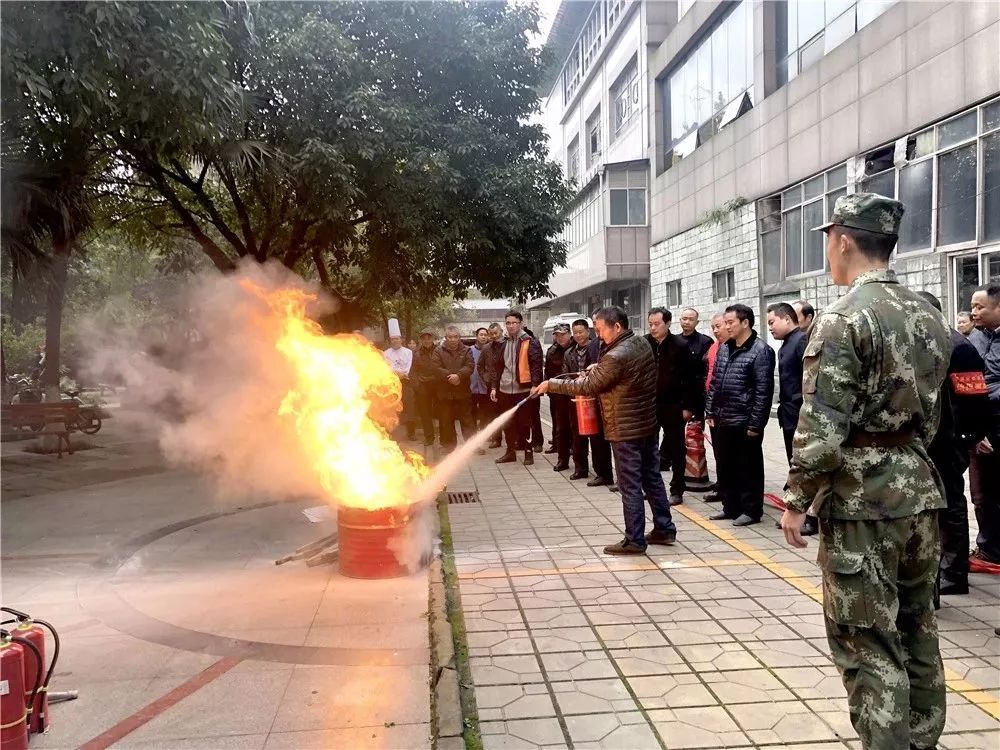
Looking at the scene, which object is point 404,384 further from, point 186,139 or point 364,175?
point 186,139

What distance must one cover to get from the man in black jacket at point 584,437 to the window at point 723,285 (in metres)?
9.46

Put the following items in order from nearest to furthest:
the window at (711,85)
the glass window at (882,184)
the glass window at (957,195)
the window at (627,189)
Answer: the glass window at (957,195), the glass window at (882,184), the window at (711,85), the window at (627,189)

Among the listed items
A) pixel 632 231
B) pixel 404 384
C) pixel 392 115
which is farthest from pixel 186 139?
pixel 632 231

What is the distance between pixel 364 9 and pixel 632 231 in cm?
1674

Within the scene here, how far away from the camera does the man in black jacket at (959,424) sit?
452cm

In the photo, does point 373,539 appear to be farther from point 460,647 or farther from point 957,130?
point 957,130

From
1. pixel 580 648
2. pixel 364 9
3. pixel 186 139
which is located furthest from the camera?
pixel 364 9

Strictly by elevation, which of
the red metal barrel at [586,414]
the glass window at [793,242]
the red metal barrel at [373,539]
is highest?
the glass window at [793,242]

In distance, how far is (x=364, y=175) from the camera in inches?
489

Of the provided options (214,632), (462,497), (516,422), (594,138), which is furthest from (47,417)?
(594,138)

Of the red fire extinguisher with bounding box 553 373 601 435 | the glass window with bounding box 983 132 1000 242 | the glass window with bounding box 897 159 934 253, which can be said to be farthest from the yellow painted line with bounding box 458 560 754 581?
the glass window with bounding box 897 159 934 253

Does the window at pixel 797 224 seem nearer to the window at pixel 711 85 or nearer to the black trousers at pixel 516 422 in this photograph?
the window at pixel 711 85

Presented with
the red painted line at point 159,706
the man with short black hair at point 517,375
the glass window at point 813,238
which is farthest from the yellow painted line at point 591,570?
the glass window at point 813,238

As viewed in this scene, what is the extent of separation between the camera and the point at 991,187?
9.77 metres
